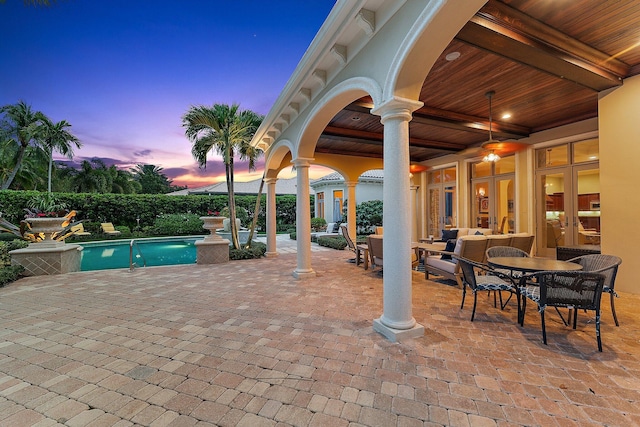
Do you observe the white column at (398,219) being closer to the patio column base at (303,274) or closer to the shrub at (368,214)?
the patio column base at (303,274)

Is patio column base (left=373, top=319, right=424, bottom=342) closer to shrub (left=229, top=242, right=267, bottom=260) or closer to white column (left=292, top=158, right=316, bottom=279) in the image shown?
white column (left=292, top=158, right=316, bottom=279)

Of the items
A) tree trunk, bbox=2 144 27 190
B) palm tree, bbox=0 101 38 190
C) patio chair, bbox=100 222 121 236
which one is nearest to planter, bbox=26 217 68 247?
patio chair, bbox=100 222 121 236

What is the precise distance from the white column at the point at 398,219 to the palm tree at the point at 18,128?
2559 centimetres

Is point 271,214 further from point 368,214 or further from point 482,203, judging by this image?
point 368,214

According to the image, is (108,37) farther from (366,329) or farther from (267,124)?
(366,329)

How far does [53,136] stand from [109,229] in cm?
965

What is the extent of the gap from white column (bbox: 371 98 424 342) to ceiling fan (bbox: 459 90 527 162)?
326 centimetres

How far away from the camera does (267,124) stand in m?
7.32

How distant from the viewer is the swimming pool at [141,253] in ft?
30.6

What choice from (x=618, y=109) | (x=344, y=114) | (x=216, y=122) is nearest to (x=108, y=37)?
(x=216, y=122)

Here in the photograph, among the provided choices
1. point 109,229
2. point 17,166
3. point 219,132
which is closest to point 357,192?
point 219,132

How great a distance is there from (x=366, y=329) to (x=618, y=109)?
18.9 feet

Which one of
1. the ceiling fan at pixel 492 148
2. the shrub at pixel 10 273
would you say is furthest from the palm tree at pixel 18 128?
the ceiling fan at pixel 492 148

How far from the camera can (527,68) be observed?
163 inches
